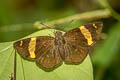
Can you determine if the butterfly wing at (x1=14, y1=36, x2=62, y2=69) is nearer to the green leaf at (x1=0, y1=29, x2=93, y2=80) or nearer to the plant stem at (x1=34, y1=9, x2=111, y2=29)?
the green leaf at (x1=0, y1=29, x2=93, y2=80)

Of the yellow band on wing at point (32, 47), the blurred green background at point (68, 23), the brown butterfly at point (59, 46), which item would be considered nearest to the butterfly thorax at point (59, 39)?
the brown butterfly at point (59, 46)

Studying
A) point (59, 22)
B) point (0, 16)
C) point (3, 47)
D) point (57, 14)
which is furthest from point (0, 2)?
point (3, 47)

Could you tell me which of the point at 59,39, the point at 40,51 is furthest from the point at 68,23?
the point at 40,51

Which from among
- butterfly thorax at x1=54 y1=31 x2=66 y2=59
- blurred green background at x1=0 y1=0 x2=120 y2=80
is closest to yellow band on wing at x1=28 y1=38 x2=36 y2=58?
butterfly thorax at x1=54 y1=31 x2=66 y2=59

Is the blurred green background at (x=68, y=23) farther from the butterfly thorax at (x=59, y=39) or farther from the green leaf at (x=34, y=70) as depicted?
the green leaf at (x=34, y=70)

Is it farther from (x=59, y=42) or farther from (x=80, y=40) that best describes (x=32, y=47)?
(x=80, y=40)

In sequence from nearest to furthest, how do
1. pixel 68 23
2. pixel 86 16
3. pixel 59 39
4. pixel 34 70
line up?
pixel 34 70, pixel 59 39, pixel 68 23, pixel 86 16
